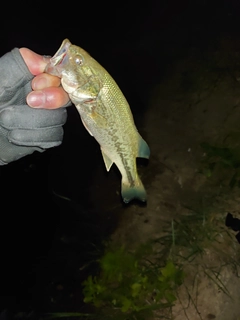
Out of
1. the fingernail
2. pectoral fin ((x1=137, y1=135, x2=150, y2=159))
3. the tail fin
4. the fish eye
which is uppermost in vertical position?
the fish eye

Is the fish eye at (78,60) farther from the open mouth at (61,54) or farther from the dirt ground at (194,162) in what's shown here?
the dirt ground at (194,162)

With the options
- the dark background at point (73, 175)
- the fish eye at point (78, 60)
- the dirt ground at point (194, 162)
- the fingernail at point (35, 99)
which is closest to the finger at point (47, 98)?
the fingernail at point (35, 99)

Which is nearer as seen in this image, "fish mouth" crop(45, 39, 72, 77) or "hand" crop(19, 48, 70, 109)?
"fish mouth" crop(45, 39, 72, 77)

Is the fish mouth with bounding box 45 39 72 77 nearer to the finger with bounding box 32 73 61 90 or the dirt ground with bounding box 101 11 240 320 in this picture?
the finger with bounding box 32 73 61 90

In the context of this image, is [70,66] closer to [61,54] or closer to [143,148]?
[61,54]

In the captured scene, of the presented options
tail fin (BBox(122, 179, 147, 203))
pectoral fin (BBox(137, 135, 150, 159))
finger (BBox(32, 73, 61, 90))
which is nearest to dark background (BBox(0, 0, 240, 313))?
tail fin (BBox(122, 179, 147, 203))

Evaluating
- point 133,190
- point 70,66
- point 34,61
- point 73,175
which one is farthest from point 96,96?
point 73,175

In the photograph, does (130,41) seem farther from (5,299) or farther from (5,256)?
(5,299)

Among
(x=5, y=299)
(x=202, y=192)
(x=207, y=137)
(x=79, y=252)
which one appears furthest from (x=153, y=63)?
(x=5, y=299)

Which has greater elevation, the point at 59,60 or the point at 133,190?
the point at 59,60
